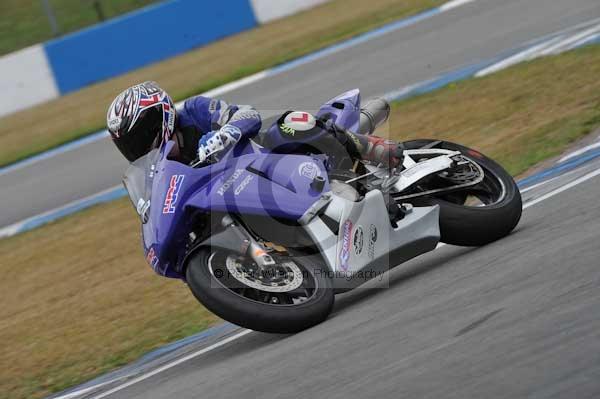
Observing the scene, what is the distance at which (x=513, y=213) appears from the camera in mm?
5641

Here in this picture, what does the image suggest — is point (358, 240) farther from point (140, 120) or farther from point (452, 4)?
point (452, 4)

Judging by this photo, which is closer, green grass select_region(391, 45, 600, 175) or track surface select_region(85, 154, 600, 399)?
track surface select_region(85, 154, 600, 399)

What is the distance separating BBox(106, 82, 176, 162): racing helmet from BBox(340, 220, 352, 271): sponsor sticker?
115 centimetres

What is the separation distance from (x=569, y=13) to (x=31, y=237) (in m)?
7.31

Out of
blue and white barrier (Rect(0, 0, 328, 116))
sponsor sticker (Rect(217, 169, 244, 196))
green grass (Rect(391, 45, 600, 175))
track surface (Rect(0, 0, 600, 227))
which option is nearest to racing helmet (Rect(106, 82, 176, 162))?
sponsor sticker (Rect(217, 169, 244, 196))

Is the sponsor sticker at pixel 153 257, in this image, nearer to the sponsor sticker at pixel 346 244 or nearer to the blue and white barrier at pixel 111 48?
the sponsor sticker at pixel 346 244

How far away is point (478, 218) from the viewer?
552 cm

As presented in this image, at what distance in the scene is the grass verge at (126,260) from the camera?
6.66 metres

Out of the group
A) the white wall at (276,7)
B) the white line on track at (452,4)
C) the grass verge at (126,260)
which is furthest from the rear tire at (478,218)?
the white wall at (276,7)

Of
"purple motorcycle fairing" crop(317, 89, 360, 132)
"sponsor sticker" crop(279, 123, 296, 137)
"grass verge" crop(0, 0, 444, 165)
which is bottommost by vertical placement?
"grass verge" crop(0, 0, 444, 165)

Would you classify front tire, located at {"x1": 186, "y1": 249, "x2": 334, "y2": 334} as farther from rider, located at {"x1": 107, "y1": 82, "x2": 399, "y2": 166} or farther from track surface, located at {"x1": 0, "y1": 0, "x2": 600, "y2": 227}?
track surface, located at {"x1": 0, "y1": 0, "x2": 600, "y2": 227}

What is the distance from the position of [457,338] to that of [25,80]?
15.9m

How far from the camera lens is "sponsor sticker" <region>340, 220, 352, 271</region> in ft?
16.9

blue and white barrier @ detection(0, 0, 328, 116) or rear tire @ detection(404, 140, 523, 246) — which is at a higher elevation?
rear tire @ detection(404, 140, 523, 246)
